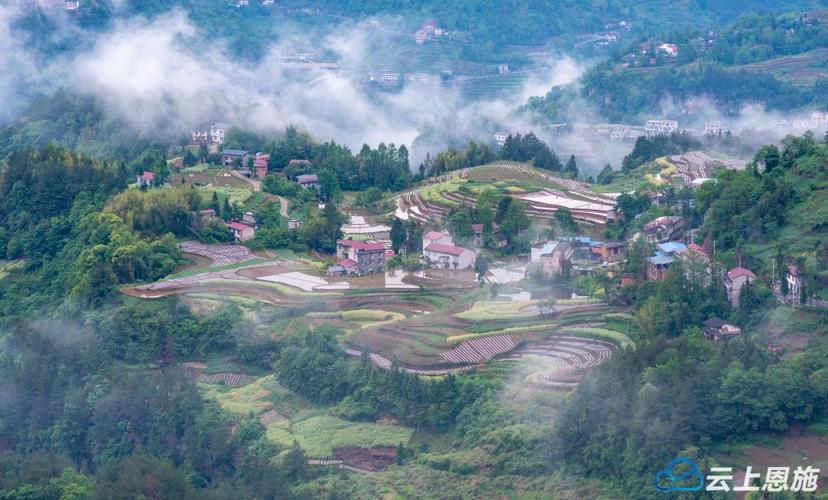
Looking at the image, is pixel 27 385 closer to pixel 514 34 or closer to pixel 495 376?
pixel 495 376

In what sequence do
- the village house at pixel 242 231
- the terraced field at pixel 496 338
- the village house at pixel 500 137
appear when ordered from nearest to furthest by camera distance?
the terraced field at pixel 496 338 < the village house at pixel 242 231 < the village house at pixel 500 137

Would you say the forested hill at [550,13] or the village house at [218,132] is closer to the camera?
the village house at [218,132]

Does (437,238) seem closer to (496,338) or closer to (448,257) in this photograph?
(448,257)

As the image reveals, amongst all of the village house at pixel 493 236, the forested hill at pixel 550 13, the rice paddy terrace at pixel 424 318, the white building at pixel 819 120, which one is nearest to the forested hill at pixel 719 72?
the white building at pixel 819 120

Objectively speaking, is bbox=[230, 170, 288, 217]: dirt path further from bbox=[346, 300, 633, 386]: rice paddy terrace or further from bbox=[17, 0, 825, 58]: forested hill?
bbox=[17, 0, 825, 58]: forested hill

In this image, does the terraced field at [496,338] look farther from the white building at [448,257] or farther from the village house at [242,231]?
the village house at [242,231]

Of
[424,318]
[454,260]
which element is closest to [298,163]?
[454,260]
